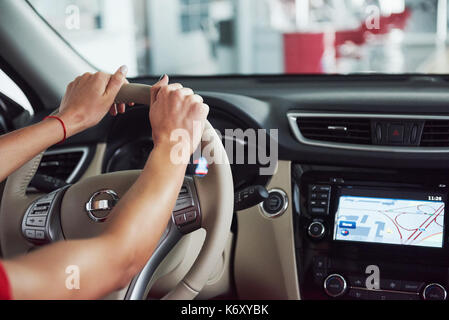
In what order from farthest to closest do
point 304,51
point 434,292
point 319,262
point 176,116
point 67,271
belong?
1. point 304,51
2. point 319,262
3. point 434,292
4. point 176,116
5. point 67,271

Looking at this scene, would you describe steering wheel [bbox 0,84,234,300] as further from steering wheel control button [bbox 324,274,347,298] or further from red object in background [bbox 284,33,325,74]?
red object in background [bbox 284,33,325,74]

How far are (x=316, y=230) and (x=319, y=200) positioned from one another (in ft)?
0.27

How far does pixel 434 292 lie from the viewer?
57.3 inches

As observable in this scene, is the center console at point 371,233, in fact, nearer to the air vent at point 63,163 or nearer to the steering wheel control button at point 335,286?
the steering wheel control button at point 335,286

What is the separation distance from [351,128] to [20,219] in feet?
2.83

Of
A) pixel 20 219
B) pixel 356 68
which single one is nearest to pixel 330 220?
pixel 20 219

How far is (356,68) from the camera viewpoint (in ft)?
26.1

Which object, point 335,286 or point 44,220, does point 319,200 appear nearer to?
point 335,286

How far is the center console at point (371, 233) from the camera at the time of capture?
146 cm

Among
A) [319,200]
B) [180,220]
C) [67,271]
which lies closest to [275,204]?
[319,200]

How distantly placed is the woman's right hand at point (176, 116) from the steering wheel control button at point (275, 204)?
25.4 inches

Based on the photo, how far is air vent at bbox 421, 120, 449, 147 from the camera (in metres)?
1.46

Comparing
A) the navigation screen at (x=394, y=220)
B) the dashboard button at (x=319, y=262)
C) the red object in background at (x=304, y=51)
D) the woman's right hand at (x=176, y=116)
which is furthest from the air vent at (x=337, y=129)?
the red object in background at (x=304, y=51)

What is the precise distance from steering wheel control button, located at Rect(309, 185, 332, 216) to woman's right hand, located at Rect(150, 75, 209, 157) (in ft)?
2.14
